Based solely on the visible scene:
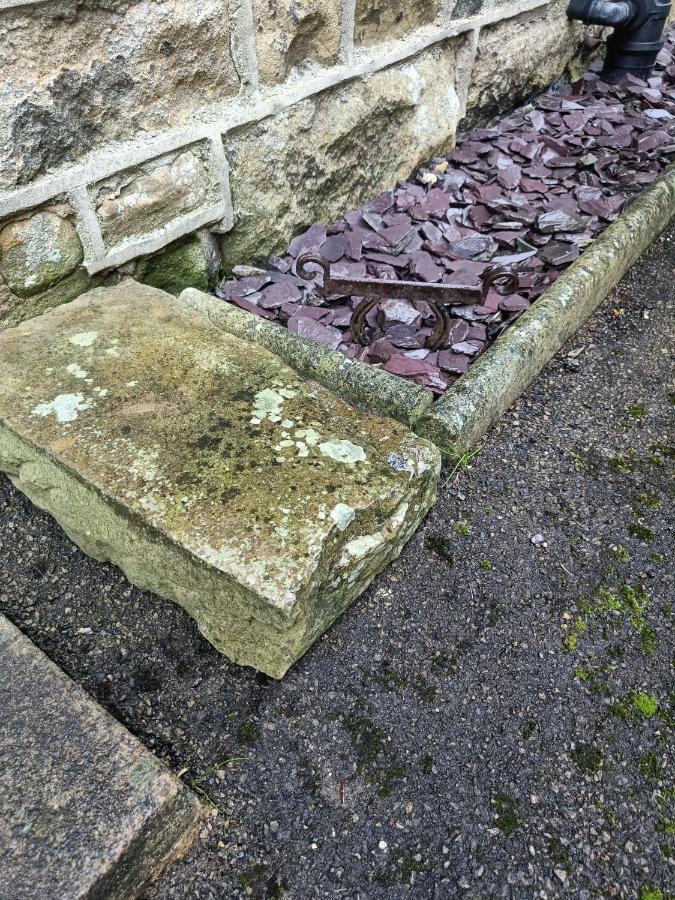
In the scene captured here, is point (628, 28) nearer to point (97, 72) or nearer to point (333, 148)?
point (333, 148)

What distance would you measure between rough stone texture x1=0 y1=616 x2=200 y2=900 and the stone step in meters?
0.34

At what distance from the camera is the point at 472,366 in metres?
2.14

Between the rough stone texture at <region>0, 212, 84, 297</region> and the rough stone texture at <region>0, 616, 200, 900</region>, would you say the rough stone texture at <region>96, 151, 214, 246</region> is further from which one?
the rough stone texture at <region>0, 616, 200, 900</region>

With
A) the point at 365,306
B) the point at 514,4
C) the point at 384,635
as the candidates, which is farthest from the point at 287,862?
the point at 514,4

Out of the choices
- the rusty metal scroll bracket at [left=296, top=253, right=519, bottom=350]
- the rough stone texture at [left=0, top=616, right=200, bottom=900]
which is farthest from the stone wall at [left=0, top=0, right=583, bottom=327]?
the rough stone texture at [left=0, top=616, right=200, bottom=900]

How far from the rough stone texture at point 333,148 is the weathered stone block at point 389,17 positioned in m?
0.13

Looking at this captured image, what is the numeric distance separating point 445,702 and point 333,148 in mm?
2218

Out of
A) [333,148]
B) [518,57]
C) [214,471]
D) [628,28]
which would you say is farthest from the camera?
[628,28]

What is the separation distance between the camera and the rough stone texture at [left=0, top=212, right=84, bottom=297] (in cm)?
187

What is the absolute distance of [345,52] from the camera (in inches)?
101

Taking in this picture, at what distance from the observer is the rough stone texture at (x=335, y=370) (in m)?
1.98

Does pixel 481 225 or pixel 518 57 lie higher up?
pixel 518 57

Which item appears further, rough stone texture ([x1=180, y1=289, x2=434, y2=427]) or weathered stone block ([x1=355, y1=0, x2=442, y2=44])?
weathered stone block ([x1=355, y1=0, x2=442, y2=44])

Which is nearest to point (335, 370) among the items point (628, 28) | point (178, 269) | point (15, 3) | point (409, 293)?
point (409, 293)
